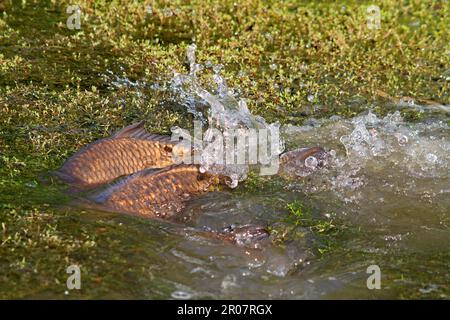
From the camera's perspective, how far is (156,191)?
17.1 ft

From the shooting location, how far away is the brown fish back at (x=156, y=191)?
197 inches

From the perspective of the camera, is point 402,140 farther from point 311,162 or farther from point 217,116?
point 217,116

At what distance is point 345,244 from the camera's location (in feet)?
16.5

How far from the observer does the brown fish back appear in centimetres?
502

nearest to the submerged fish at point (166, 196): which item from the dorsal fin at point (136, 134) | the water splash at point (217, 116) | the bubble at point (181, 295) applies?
the water splash at point (217, 116)

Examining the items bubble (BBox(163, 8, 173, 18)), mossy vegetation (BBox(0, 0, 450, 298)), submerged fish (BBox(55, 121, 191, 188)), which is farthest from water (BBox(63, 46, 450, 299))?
bubble (BBox(163, 8, 173, 18))

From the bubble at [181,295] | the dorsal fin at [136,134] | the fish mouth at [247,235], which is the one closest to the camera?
the bubble at [181,295]

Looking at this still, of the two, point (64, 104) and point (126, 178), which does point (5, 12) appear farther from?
A: point (126, 178)

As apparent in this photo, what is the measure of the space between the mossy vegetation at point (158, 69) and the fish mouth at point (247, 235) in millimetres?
388

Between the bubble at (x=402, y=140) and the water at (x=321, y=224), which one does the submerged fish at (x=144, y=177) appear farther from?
the bubble at (x=402, y=140)

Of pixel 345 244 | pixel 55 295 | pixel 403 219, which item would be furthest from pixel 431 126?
pixel 55 295

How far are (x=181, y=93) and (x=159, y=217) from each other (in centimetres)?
241

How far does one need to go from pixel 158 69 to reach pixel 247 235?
3.25m

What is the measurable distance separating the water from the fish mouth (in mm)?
71
